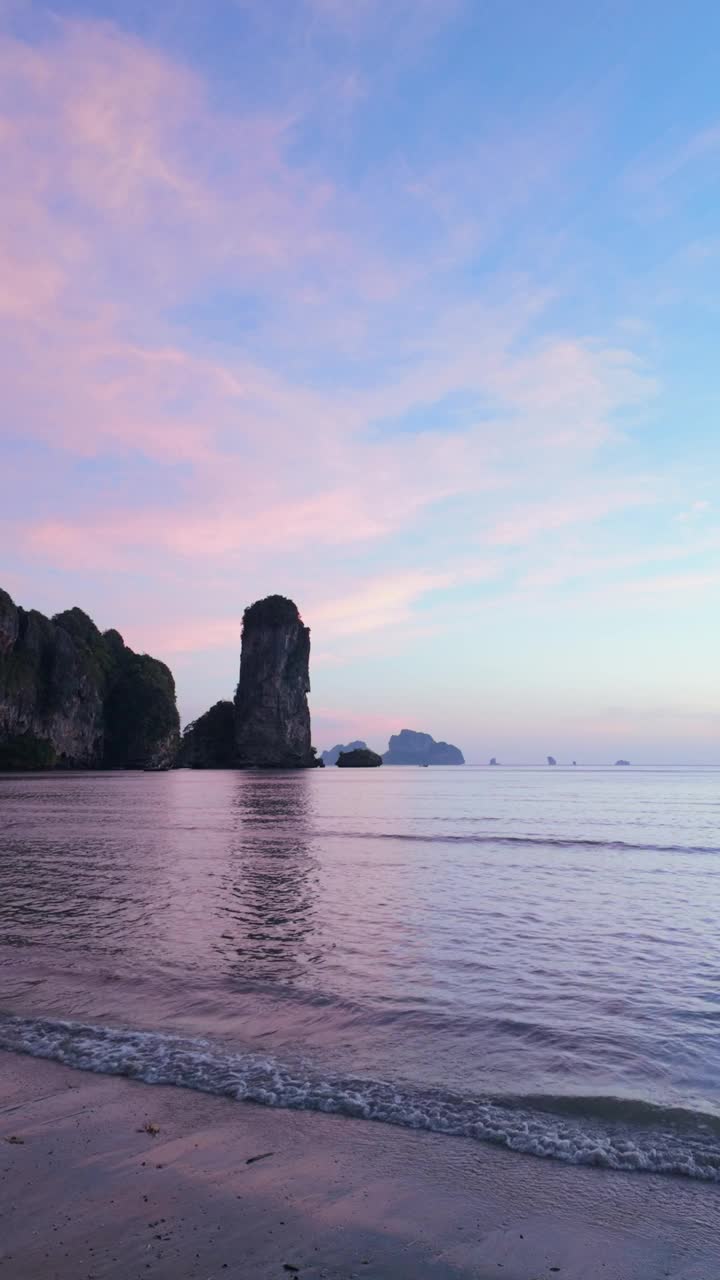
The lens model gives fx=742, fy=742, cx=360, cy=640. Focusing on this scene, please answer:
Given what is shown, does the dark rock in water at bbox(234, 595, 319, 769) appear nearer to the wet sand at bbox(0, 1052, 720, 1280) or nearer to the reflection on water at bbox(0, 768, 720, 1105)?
the reflection on water at bbox(0, 768, 720, 1105)

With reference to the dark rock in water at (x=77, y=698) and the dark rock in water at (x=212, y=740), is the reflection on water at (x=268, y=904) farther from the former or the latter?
the dark rock in water at (x=212, y=740)

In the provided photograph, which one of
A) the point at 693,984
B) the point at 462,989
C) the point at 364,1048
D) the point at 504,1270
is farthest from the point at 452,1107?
the point at 693,984

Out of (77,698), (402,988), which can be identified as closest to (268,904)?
(402,988)

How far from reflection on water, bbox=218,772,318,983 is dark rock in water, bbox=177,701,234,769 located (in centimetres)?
15031

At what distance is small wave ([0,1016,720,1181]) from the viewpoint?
5699 millimetres

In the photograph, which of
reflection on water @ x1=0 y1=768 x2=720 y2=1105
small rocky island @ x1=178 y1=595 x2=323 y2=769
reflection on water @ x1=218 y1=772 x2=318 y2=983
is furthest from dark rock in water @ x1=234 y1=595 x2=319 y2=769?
reflection on water @ x1=0 y1=768 x2=720 y2=1105

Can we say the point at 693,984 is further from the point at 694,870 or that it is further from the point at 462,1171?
the point at 694,870

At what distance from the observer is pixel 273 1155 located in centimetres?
552

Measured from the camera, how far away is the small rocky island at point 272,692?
6511 inches

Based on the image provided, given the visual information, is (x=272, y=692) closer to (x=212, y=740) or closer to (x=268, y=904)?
(x=212, y=740)

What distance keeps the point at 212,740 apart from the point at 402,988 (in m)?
178

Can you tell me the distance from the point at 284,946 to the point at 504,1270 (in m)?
8.83

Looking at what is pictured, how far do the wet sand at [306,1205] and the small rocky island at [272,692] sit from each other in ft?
524

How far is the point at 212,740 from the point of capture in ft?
600
